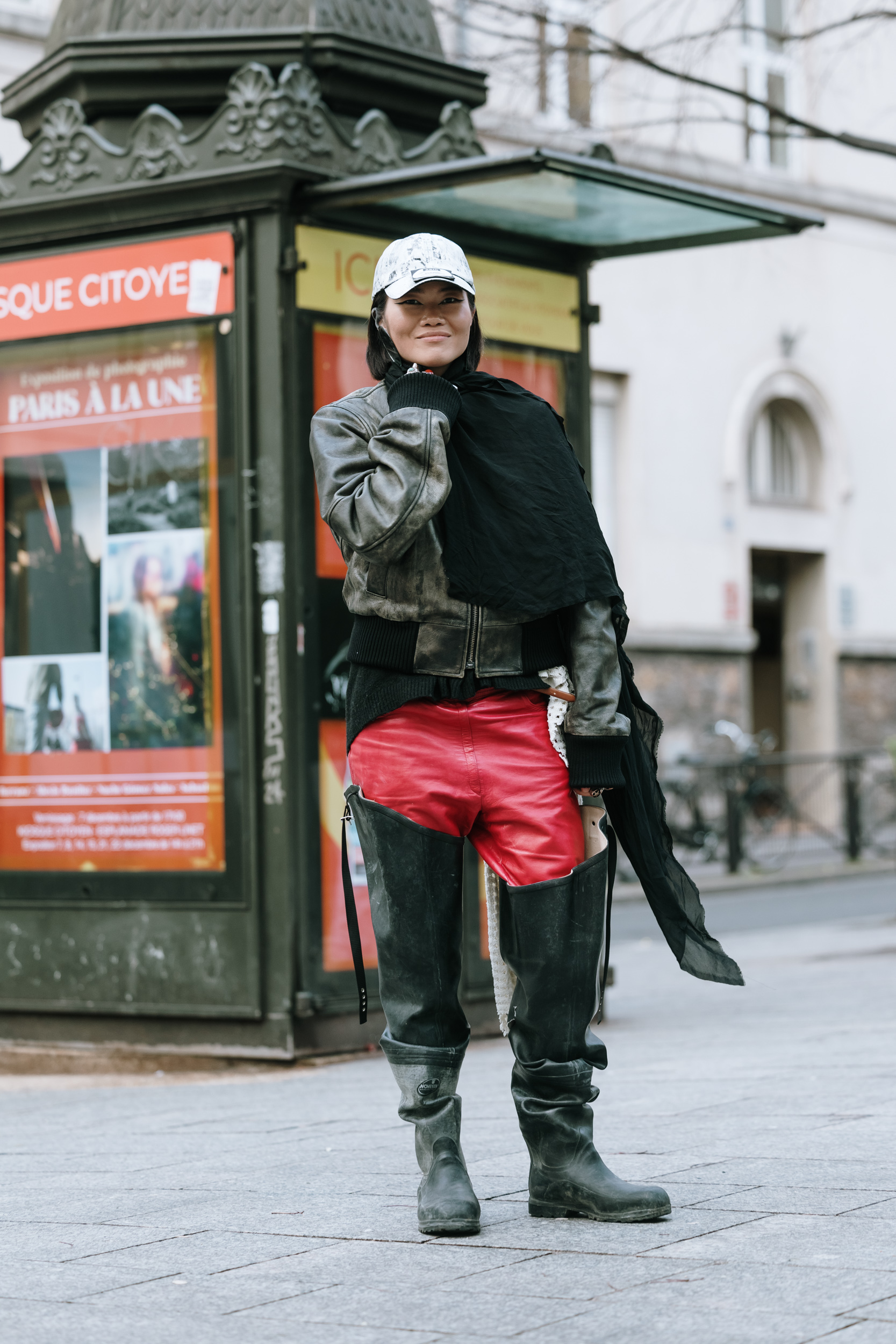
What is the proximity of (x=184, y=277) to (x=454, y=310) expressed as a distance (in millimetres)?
3314

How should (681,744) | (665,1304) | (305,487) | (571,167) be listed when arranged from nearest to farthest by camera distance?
(665,1304) → (571,167) → (305,487) → (681,744)

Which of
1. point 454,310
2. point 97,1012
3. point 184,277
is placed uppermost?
point 184,277

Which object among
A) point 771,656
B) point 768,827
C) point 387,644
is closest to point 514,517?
point 387,644

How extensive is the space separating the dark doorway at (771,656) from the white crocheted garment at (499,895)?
21157 millimetres

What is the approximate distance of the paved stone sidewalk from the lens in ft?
10.0

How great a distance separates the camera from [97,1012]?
7070mm

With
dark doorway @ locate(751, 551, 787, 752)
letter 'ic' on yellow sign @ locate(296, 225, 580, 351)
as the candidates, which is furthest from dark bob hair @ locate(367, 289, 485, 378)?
dark doorway @ locate(751, 551, 787, 752)

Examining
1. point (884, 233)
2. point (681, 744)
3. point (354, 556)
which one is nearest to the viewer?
point (354, 556)

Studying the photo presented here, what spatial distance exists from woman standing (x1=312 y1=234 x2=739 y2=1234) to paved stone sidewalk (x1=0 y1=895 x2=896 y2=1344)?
29 centimetres

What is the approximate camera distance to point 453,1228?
3.62 m

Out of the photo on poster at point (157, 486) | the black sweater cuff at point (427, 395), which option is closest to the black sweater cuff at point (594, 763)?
the black sweater cuff at point (427, 395)

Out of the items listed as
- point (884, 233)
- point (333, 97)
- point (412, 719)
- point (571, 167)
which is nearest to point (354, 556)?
point (412, 719)

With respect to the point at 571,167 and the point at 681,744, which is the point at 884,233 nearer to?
the point at 681,744

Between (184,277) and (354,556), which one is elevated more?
(184,277)
